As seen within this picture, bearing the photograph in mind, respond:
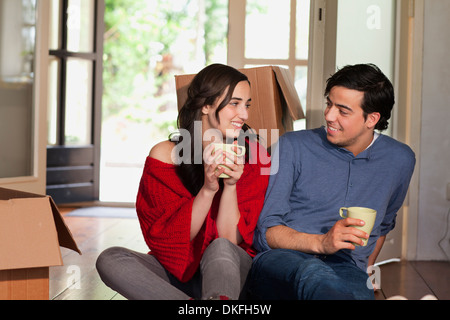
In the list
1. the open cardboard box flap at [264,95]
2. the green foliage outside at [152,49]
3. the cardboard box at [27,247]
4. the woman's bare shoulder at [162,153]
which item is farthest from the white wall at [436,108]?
the green foliage outside at [152,49]

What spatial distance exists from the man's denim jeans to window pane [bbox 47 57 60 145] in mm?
3766

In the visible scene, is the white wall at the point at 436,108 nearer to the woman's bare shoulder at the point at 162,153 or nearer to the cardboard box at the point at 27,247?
the woman's bare shoulder at the point at 162,153

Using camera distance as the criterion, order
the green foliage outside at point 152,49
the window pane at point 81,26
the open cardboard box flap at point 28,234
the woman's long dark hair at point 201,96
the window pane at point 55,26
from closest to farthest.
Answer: the open cardboard box flap at point 28,234 < the woman's long dark hair at point 201,96 < the window pane at point 55,26 < the window pane at point 81,26 < the green foliage outside at point 152,49

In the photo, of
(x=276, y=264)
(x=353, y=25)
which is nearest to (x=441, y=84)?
(x=353, y=25)

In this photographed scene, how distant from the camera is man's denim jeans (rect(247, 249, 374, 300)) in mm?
1430

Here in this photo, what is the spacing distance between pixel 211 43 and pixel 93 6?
18.8ft

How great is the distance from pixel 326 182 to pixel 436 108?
6.01 ft

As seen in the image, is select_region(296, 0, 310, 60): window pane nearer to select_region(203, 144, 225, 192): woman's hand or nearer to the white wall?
the white wall

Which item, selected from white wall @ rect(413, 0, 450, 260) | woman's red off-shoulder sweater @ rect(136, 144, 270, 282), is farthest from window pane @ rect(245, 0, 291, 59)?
woman's red off-shoulder sweater @ rect(136, 144, 270, 282)

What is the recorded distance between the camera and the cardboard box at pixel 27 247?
1.42 m

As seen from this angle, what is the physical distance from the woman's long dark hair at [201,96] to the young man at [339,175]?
0.23m

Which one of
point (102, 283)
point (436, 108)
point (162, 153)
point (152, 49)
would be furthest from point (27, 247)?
point (152, 49)
